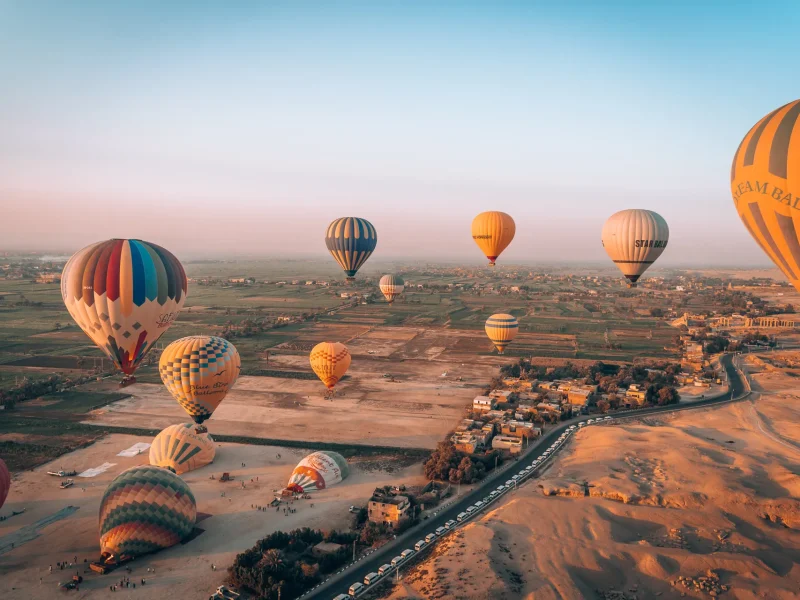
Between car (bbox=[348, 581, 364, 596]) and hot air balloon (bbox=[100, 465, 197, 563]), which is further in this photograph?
hot air balloon (bbox=[100, 465, 197, 563])

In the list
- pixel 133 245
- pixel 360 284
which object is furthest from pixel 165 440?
pixel 360 284

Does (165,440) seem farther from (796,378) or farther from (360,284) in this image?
(360,284)

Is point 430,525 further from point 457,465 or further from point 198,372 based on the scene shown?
point 198,372

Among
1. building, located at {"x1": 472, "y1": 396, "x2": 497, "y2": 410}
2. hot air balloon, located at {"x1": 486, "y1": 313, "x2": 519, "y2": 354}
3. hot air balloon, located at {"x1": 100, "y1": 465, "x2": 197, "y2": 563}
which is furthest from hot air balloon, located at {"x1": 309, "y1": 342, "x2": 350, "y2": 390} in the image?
hot air balloon, located at {"x1": 100, "y1": 465, "x2": 197, "y2": 563}

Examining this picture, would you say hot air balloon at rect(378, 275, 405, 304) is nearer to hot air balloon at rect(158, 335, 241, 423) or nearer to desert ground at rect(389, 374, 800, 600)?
desert ground at rect(389, 374, 800, 600)

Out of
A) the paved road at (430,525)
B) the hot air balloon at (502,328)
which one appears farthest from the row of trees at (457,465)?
the hot air balloon at (502,328)

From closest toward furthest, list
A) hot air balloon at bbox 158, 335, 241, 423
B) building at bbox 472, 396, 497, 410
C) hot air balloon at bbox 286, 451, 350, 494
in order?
hot air balloon at bbox 286, 451, 350, 494 < hot air balloon at bbox 158, 335, 241, 423 < building at bbox 472, 396, 497, 410
